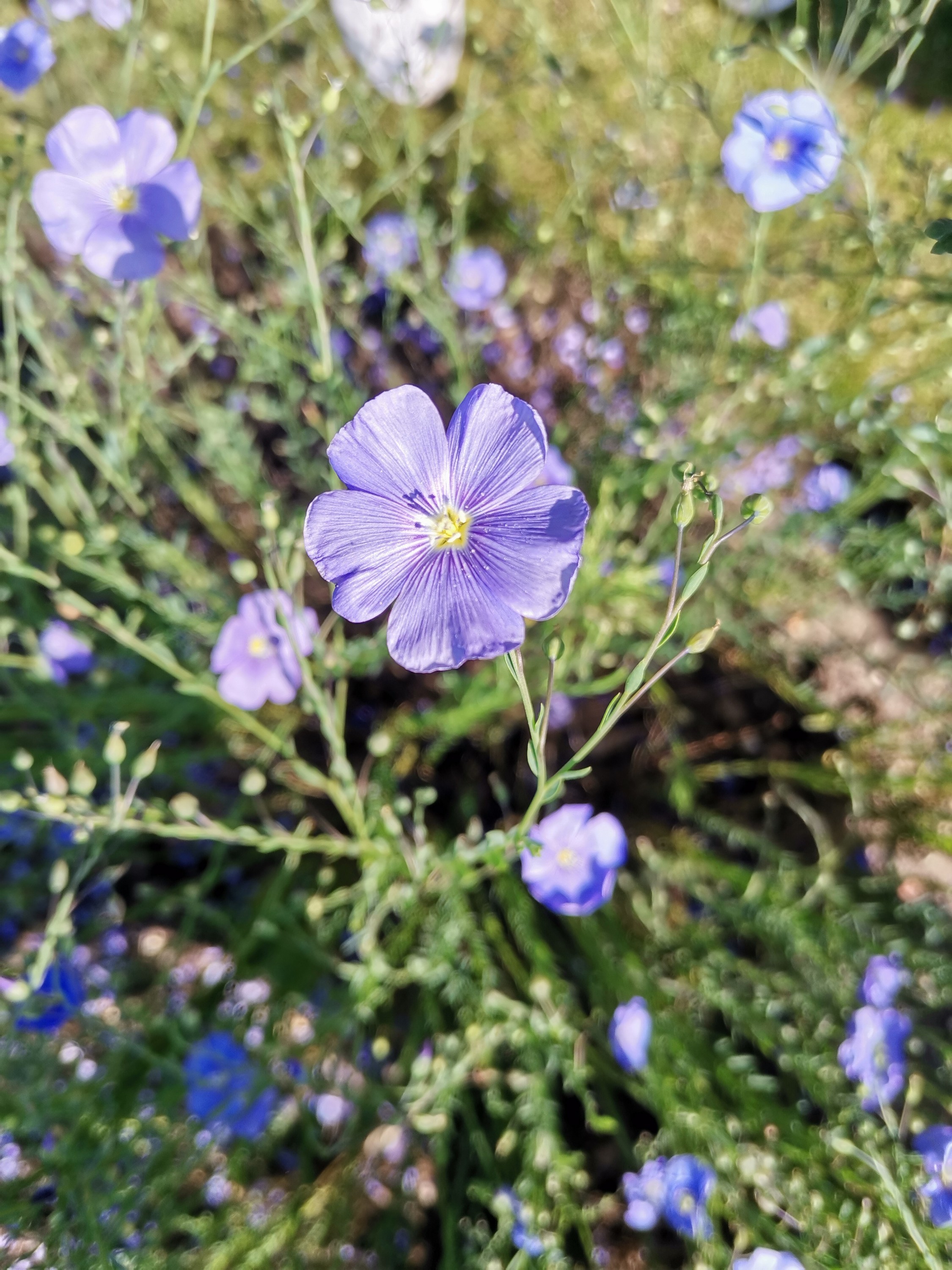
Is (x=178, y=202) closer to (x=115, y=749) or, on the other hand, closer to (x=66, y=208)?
(x=66, y=208)

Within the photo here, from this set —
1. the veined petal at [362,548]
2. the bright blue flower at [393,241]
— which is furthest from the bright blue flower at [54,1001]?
the bright blue flower at [393,241]

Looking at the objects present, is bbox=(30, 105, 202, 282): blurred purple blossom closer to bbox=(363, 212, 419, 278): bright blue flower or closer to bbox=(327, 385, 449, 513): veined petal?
bbox=(327, 385, 449, 513): veined petal

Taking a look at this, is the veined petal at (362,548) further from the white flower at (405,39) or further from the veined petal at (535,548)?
the white flower at (405,39)

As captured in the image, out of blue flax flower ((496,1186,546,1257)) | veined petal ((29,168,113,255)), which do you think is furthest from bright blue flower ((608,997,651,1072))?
veined petal ((29,168,113,255))

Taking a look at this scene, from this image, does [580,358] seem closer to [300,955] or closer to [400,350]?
[400,350]

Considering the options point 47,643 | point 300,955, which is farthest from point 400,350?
point 300,955

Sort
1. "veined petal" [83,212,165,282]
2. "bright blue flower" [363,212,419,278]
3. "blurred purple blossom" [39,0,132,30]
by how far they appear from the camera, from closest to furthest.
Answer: "veined petal" [83,212,165,282], "blurred purple blossom" [39,0,132,30], "bright blue flower" [363,212,419,278]
